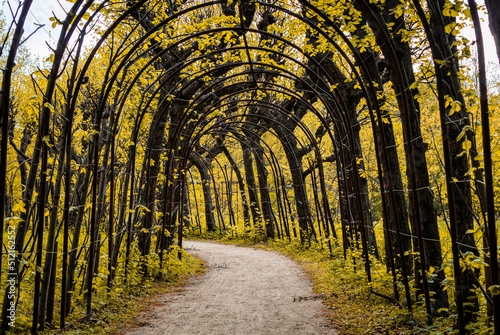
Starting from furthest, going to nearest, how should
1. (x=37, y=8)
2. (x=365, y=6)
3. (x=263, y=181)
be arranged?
1. (x=263, y=181)
2. (x=365, y=6)
3. (x=37, y=8)

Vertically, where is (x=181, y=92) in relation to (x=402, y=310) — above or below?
above

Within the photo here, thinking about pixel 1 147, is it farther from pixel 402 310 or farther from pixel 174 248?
pixel 174 248

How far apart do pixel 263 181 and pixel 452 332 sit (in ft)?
33.8

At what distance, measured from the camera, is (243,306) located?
4.74 metres

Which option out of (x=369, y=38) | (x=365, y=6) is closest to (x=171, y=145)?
(x=369, y=38)

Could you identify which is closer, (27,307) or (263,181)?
(27,307)

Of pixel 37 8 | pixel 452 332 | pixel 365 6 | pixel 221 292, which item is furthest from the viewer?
pixel 221 292

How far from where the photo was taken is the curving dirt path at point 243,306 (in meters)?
3.80

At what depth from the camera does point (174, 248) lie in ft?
25.0

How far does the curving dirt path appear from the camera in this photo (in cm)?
380

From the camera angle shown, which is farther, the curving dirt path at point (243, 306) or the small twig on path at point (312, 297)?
the small twig on path at point (312, 297)

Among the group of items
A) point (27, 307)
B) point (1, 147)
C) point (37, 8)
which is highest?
point (37, 8)

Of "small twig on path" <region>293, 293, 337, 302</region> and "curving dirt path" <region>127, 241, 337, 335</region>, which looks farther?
"small twig on path" <region>293, 293, 337, 302</region>

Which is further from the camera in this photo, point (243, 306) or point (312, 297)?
A: point (312, 297)
